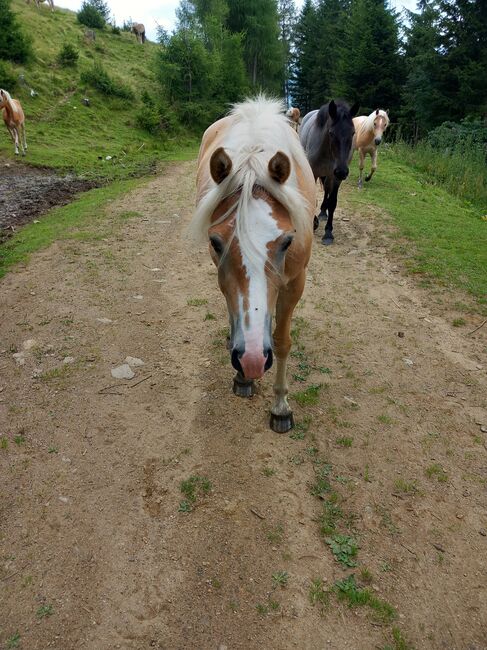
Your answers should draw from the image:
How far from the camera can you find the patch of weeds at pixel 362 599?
1997mm

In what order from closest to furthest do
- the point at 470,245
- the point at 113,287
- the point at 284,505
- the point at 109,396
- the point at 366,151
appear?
the point at 284,505
the point at 109,396
the point at 113,287
the point at 470,245
the point at 366,151

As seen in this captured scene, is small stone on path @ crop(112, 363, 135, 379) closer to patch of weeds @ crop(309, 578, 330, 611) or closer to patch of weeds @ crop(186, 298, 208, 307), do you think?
patch of weeds @ crop(186, 298, 208, 307)

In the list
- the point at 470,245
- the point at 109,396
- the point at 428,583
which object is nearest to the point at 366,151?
the point at 470,245

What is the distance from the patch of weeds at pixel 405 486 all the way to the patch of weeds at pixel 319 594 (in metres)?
0.90

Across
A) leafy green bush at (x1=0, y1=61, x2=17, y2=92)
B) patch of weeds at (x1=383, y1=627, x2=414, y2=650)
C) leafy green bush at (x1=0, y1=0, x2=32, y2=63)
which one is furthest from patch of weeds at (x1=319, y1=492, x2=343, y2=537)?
leafy green bush at (x1=0, y1=0, x2=32, y2=63)

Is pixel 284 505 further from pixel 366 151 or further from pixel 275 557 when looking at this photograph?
pixel 366 151

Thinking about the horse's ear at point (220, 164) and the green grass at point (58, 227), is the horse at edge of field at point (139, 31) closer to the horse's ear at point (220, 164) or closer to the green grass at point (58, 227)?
the green grass at point (58, 227)

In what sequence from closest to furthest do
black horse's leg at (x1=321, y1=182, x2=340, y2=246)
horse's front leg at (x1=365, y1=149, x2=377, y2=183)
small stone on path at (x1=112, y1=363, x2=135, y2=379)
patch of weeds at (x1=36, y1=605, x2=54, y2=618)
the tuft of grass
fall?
patch of weeds at (x1=36, y1=605, x2=54, y2=618) < the tuft of grass < small stone on path at (x1=112, y1=363, x2=135, y2=379) < black horse's leg at (x1=321, y1=182, x2=340, y2=246) < horse's front leg at (x1=365, y1=149, x2=377, y2=183)

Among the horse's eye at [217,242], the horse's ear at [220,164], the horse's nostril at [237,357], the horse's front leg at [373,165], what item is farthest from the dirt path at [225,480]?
the horse's front leg at [373,165]

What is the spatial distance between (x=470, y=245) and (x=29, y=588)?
7.30 meters

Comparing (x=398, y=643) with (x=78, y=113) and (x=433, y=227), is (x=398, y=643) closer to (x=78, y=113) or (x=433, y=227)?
(x=433, y=227)

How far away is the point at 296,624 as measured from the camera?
1.95 metres

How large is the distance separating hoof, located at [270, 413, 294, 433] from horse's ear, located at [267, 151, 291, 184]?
1.83 m

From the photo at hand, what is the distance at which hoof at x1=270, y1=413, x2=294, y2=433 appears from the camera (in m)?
3.13
